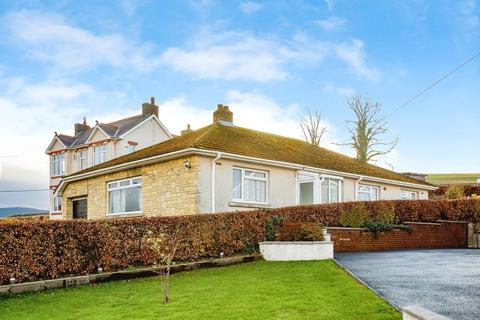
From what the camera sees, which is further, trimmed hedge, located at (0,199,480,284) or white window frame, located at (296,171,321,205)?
white window frame, located at (296,171,321,205)

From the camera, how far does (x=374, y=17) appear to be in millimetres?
16594

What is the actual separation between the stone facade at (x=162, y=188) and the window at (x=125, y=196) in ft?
0.81

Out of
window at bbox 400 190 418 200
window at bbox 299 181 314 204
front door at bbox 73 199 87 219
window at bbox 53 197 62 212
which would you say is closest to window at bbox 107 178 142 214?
front door at bbox 73 199 87 219

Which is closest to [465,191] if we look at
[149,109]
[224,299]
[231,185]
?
[231,185]

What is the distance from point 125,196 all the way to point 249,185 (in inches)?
229

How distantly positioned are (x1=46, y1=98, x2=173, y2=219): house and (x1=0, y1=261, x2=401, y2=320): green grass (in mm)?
28482

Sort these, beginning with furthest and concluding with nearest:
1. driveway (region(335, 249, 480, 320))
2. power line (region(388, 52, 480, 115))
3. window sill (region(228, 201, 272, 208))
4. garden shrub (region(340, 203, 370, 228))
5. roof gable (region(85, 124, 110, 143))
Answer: roof gable (region(85, 124, 110, 143))
window sill (region(228, 201, 272, 208))
garden shrub (region(340, 203, 370, 228))
power line (region(388, 52, 480, 115))
driveway (region(335, 249, 480, 320))

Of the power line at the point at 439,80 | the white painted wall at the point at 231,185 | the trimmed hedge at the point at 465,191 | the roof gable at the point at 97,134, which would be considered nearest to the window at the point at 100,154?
the roof gable at the point at 97,134

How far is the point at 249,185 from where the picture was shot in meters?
20.5

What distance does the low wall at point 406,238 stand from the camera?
59.6 ft

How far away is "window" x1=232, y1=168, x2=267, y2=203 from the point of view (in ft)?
65.9

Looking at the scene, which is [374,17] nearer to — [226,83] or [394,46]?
[394,46]

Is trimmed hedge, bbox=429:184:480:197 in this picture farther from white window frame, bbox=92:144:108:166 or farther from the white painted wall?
white window frame, bbox=92:144:108:166

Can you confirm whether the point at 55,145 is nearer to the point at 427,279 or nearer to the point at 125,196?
the point at 125,196
